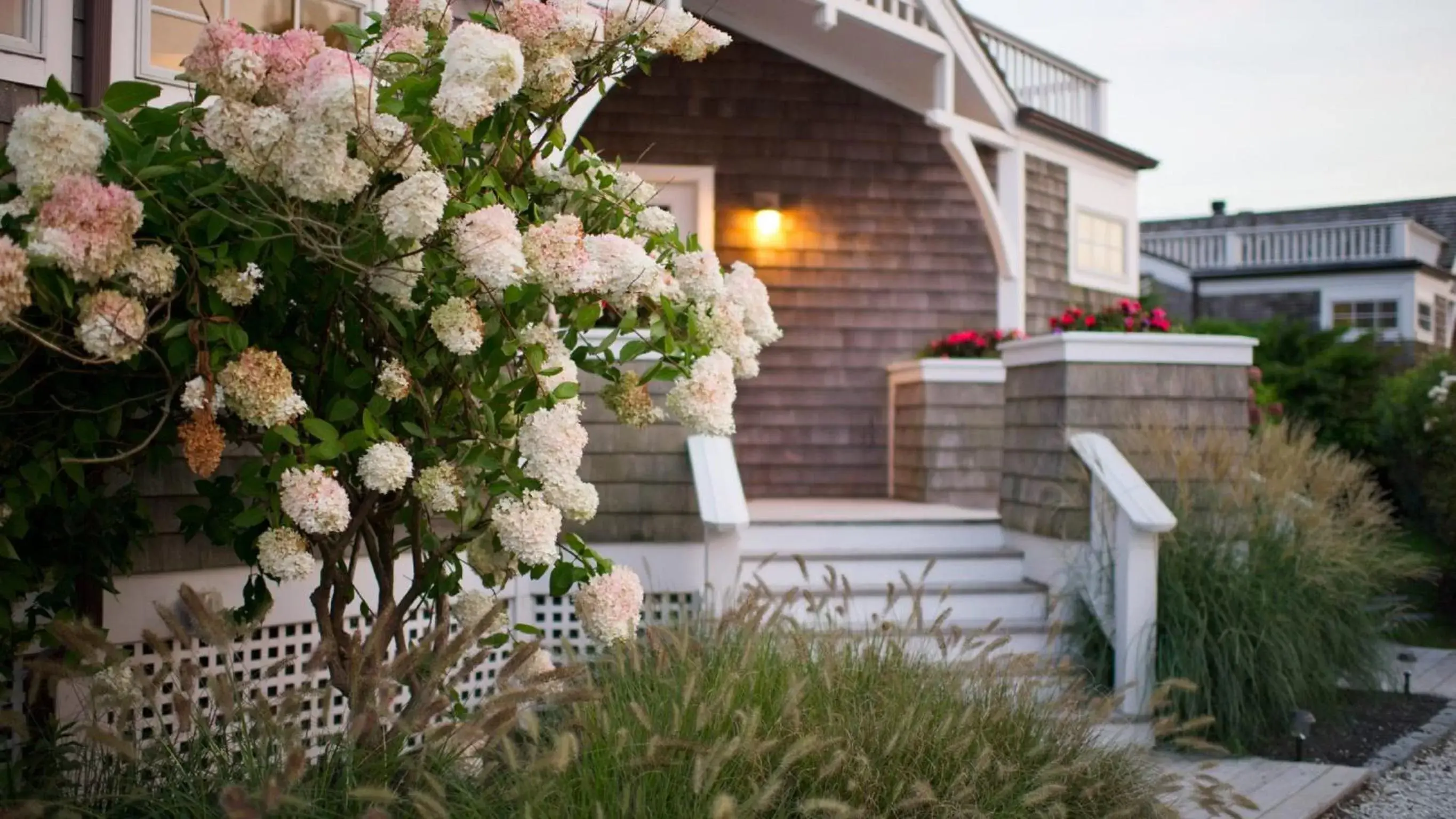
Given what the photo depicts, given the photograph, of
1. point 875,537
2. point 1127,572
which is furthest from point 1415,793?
point 875,537

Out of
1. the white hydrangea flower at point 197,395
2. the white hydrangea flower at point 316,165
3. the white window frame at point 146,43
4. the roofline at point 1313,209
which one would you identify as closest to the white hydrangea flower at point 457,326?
the white hydrangea flower at point 316,165

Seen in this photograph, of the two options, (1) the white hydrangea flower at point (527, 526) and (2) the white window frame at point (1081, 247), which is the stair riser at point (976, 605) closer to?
(1) the white hydrangea flower at point (527, 526)

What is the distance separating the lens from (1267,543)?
574cm

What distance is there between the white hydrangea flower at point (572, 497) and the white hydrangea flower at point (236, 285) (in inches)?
34.2

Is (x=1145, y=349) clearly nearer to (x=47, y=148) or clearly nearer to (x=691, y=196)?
(x=691, y=196)

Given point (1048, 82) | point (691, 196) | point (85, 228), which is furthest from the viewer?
point (1048, 82)

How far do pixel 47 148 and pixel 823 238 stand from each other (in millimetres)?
7074

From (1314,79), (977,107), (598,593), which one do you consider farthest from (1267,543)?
(1314,79)

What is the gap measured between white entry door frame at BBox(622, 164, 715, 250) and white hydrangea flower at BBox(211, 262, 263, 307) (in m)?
Result: 6.23

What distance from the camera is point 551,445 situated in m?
3.26

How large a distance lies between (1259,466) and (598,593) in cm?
413

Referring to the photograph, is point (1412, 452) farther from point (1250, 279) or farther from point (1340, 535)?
point (1250, 279)

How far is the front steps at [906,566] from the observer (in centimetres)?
621

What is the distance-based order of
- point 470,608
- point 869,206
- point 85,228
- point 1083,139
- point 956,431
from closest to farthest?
point 85,228 < point 470,608 < point 956,431 < point 869,206 < point 1083,139
